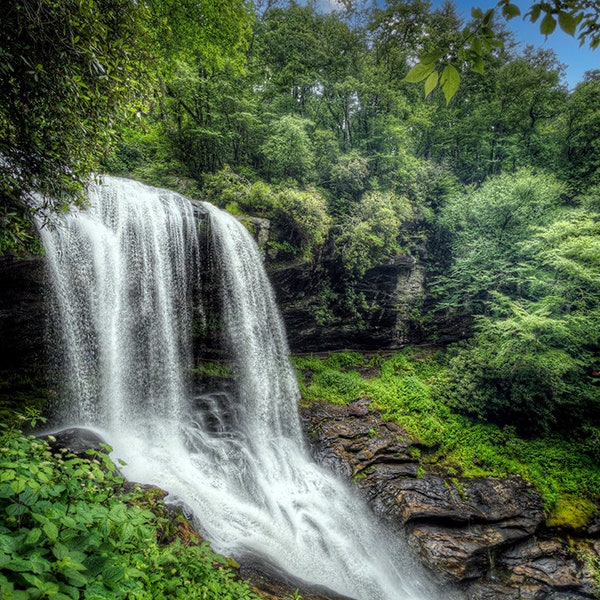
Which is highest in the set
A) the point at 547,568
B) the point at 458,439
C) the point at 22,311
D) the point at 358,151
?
the point at 358,151

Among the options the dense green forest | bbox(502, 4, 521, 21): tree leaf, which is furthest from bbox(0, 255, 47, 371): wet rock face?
bbox(502, 4, 521, 21): tree leaf

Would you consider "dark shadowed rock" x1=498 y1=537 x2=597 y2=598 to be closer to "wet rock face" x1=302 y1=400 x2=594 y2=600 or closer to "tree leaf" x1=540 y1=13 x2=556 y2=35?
"wet rock face" x1=302 y1=400 x2=594 y2=600

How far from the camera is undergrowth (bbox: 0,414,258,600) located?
135 cm

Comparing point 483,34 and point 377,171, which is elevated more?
point 377,171

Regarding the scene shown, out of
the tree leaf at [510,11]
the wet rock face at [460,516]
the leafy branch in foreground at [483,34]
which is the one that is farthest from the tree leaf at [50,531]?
the wet rock face at [460,516]

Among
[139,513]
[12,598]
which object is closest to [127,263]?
[139,513]

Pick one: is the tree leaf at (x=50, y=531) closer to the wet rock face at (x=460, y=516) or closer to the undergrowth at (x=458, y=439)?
the wet rock face at (x=460, y=516)

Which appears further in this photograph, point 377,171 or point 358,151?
point 377,171

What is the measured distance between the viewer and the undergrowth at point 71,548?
4.42 ft

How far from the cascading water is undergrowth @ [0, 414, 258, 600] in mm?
2862

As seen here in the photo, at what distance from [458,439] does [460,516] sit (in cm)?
243

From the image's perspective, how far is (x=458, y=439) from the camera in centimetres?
875

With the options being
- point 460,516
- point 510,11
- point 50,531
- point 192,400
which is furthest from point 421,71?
point 192,400

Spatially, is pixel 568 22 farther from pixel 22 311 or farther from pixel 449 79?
pixel 22 311
